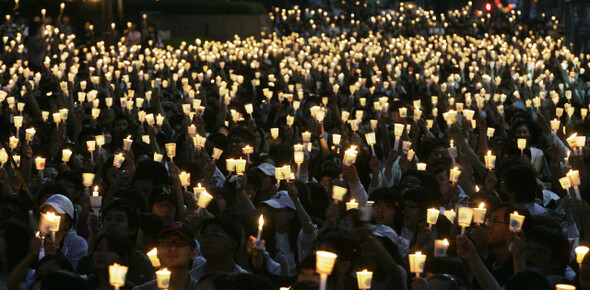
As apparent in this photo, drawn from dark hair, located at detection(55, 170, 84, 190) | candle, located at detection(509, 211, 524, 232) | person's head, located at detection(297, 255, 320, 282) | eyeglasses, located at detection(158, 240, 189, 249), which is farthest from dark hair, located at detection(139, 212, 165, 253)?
candle, located at detection(509, 211, 524, 232)

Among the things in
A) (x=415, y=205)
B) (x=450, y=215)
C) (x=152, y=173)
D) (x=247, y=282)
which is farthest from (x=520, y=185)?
(x=247, y=282)

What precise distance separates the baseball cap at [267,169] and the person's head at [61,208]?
1.64 metres

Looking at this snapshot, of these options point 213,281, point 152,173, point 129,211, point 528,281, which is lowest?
point 152,173

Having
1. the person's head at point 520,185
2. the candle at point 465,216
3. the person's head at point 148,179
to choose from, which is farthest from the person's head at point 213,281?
the person's head at point 148,179

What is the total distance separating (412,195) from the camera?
773 centimetres

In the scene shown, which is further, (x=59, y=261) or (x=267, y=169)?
(x=267, y=169)

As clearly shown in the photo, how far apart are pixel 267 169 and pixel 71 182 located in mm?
1417

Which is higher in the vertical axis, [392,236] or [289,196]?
[392,236]

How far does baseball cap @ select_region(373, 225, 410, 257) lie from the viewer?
675cm

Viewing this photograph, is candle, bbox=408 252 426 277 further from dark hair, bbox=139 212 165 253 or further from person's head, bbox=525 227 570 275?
dark hair, bbox=139 212 165 253

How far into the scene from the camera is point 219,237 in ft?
21.7

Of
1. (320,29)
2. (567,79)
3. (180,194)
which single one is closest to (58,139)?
(180,194)

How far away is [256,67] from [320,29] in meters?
16.6

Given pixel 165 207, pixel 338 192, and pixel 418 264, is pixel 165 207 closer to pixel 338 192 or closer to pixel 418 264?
pixel 338 192
